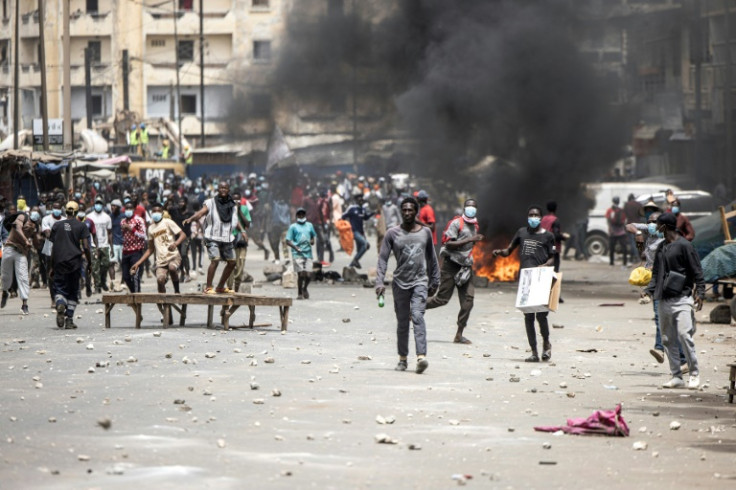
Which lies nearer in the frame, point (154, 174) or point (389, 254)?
point (389, 254)

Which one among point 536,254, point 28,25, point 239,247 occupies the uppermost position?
point 28,25

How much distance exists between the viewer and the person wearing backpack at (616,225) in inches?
1119

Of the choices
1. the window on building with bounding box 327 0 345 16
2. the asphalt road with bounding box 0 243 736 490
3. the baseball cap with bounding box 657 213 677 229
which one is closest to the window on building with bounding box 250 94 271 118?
the window on building with bounding box 327 0 345 16

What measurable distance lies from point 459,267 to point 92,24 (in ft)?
194

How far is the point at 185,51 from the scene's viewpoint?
6988 cm

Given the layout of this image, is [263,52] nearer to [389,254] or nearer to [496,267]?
[496,267]

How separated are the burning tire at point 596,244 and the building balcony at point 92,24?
44585 millimetres

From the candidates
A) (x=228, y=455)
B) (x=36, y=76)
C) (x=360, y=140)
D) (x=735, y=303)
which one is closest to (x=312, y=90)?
(x=360, y=140)

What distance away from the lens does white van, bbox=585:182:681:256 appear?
98.2 feet

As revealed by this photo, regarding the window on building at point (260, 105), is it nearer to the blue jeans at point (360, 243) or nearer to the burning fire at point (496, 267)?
the blue jeans at point (360, 243)

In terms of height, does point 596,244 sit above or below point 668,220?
below

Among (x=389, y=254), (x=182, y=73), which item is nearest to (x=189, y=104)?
(x=182, y=73)

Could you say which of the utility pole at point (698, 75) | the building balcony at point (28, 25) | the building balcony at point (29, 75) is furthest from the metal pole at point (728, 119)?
the building balcony at point (29, 75)

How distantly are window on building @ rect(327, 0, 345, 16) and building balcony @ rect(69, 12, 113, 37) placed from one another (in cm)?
4133
